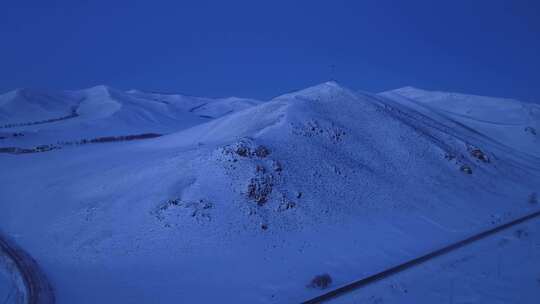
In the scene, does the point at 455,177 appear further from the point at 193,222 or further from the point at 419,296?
the point at 193,222

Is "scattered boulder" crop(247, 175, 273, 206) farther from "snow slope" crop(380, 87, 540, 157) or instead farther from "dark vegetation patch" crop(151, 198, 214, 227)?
"snow slope" crop(380, 87, 540, 157)

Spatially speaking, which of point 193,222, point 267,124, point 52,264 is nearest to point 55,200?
point 52,264

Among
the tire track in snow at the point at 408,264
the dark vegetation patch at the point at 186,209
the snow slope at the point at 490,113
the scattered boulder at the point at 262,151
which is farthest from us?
the snow slope at the point at 490,113

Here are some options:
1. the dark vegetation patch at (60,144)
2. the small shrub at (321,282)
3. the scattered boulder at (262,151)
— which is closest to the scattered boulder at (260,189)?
the scattered boulder at (262,151)

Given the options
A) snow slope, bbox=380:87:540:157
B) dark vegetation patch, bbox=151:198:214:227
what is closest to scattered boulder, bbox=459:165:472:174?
dark vegetation patch, bbox=151:198:214:227

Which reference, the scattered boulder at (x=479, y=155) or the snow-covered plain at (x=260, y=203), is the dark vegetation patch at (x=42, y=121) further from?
the scattered boulder at (x=479, y=155)

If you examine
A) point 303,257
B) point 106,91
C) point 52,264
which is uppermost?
point 106,91

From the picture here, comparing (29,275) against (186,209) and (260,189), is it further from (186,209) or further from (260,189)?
(260,189)
